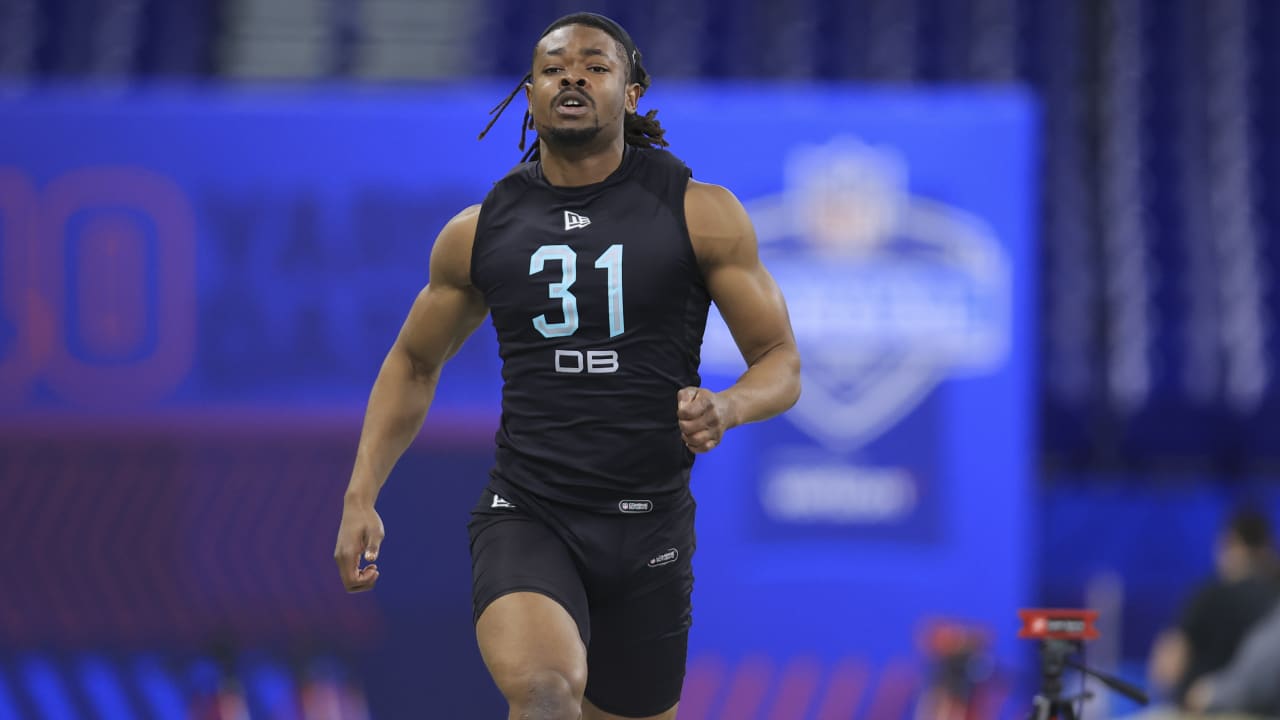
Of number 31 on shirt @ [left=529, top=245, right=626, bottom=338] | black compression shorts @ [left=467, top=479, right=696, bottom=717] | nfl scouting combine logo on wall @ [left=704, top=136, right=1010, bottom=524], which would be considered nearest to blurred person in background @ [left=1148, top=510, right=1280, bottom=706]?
nfl scouting combine logo on wall @ [left=704, top=136, right=1010, bottom=524]

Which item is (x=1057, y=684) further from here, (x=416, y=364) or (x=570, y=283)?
(x=416, y=364)

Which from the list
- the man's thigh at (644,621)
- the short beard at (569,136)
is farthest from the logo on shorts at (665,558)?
the short beard at (569,136)

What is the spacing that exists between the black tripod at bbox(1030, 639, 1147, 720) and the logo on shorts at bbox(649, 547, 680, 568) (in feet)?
2.62

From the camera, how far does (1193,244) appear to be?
29.5 ft

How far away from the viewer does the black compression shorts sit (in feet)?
9.93

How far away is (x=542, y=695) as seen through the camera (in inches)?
109

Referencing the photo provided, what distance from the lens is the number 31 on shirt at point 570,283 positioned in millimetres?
3068

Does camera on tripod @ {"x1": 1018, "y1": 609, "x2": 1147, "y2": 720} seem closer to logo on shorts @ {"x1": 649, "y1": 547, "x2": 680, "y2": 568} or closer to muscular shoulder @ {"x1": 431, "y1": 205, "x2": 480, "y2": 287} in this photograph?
logo on shorts @ {"x1": 649, "y1": 547, "x2": 680, "y2": 568}

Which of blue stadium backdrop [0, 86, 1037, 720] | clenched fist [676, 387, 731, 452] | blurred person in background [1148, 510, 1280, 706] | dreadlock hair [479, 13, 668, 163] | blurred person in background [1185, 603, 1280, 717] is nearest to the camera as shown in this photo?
clenched fist [676, 387, 731, 452]

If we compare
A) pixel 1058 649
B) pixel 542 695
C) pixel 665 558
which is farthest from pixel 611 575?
pixel 1058 649

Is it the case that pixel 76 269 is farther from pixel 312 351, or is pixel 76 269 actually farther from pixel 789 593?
pixel 789 593

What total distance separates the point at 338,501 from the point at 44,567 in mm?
1270

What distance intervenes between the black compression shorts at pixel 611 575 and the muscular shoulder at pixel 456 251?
1.51 feet

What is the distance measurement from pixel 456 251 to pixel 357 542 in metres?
0.64
